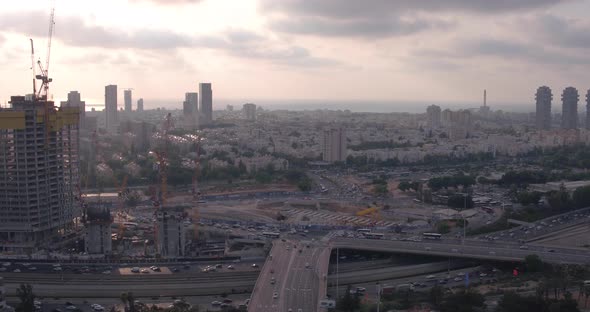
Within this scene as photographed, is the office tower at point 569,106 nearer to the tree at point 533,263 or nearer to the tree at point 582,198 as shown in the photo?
the tree at point 582,198

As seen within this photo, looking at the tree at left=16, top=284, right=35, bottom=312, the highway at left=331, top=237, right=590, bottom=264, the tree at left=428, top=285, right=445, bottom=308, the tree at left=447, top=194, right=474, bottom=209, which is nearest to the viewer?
the tree at left=16, top=284, right=35, bottom=312

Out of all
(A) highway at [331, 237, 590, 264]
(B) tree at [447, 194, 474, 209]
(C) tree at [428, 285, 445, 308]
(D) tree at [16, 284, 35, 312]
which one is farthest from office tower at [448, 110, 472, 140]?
(D) tree at [16, 284, 35, 312]

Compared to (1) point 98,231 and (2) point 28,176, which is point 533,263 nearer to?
(1) point 98,231

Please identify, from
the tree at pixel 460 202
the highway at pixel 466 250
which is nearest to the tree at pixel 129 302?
the highway at pixel 466 250

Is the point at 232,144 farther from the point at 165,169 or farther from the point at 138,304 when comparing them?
the point at 138,304

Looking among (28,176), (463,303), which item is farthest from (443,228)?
(28,176)

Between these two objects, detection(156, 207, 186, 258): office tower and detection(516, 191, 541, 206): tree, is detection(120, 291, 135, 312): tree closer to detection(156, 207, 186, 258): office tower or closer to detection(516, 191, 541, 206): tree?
detection(156, 207, 186, 258): office tower

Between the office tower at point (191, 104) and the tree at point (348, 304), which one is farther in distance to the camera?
the office tower at point (191, 104)
